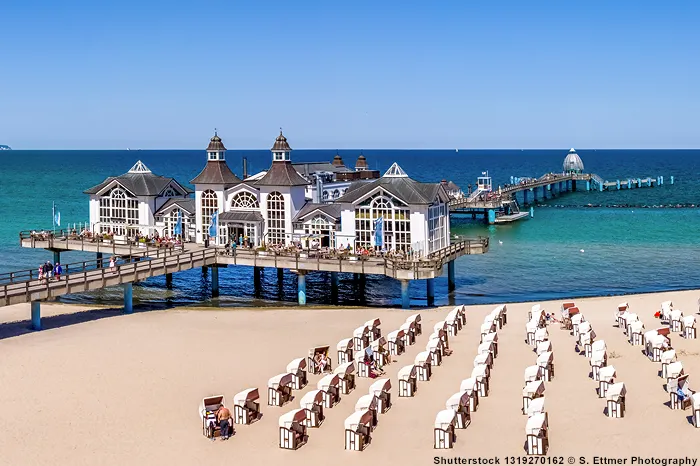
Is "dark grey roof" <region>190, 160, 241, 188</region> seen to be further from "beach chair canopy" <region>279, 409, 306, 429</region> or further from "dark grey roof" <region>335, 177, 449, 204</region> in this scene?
"beach chair canopy" <region>279, 409, 306, 429</region>

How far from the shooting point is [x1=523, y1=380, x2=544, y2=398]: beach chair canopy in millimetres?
25078

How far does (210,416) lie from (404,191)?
82.2 feet

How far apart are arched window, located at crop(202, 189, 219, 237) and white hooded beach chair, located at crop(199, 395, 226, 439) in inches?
1148

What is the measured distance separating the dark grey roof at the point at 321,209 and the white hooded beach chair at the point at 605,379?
24.0 m

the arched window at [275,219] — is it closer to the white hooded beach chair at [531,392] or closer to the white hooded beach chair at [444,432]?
the white hooded beach chair at [531,392]

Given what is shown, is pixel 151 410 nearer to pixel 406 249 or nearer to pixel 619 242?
pixel 406 249

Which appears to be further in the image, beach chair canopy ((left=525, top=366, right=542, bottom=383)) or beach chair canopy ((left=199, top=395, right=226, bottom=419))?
beach chair canopy ((left=525, top=366, right=542, bottom=383))

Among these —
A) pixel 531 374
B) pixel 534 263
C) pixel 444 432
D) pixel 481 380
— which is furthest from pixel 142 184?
pixel 444 432

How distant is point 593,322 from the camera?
37.6 m

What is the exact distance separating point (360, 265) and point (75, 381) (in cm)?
1796

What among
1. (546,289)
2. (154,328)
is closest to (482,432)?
(154,328)

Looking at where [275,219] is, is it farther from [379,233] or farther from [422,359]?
[422,359]

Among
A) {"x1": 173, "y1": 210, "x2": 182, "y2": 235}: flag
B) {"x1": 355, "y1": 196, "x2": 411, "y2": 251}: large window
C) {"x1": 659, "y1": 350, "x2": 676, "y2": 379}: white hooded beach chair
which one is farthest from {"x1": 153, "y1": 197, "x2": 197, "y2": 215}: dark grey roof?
{"x1": 659, "y1": 350, "x2": 676, "y2": 379}: white hooded beach chair

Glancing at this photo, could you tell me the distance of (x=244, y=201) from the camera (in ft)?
171
